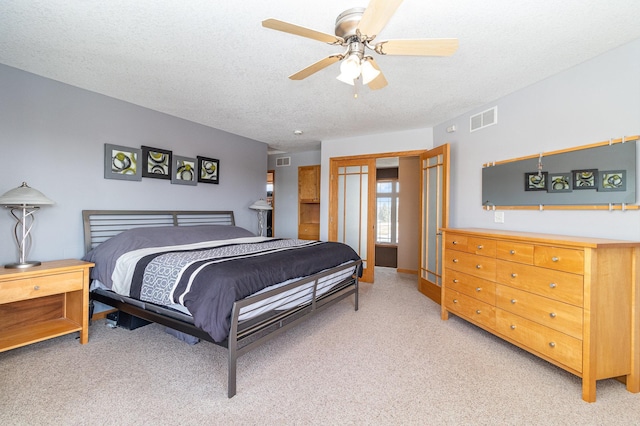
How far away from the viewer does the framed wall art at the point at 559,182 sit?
262 cm

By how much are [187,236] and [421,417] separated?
308 centimetres

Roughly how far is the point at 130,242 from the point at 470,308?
3660 mm

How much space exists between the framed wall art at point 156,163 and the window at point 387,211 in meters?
5.63

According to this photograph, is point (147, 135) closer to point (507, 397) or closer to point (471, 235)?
point (471, 235)

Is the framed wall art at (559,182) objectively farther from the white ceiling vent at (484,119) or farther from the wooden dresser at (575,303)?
the white ceiling vent at (484,119)

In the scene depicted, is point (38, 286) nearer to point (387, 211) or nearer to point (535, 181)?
point (535, 181)

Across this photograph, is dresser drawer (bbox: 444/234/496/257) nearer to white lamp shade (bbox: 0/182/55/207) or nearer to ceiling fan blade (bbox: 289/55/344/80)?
ceiling fan blade (bbox: 289/55/344/80)

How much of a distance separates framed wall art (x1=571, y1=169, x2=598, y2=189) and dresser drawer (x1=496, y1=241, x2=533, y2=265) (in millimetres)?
754

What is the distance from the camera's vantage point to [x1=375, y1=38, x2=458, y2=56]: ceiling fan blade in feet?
5.75

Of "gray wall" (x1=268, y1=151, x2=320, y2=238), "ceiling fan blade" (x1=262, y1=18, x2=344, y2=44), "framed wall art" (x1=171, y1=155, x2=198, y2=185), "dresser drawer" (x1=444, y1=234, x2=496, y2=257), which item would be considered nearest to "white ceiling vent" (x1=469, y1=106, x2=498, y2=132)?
"dresser drawer" (x1=444, y1=234, x2=496, y2=257)

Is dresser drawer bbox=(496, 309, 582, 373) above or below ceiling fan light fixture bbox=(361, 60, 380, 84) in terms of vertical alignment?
below

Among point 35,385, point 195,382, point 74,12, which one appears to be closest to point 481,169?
point 195,382

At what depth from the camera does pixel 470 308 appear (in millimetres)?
2994

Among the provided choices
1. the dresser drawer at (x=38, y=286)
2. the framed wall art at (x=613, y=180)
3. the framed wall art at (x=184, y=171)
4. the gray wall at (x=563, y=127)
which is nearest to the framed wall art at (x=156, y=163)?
the framed wall art at (x=184, y=171)
